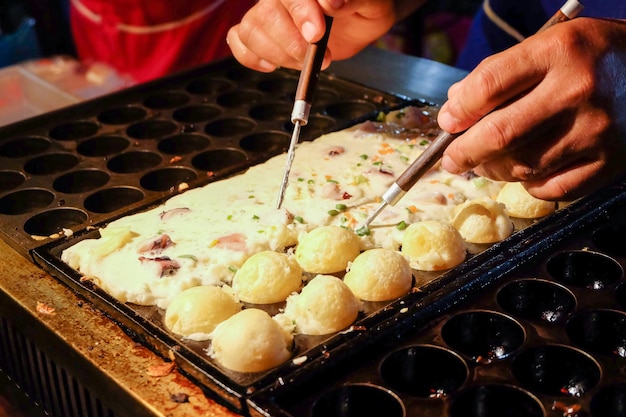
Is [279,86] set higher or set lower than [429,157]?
lower

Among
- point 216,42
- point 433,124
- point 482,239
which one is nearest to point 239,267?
point 482,239

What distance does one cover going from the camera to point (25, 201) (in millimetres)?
2887

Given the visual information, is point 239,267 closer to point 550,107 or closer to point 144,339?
point 144,339

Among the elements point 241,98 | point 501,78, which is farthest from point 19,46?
point 501,78

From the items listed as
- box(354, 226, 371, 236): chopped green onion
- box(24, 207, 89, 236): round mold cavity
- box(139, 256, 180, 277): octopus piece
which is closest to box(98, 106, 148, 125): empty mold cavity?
box(24, 207, 89, 236): round mold cavity

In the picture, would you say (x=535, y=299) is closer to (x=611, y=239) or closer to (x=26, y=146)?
(x=611, y=239)

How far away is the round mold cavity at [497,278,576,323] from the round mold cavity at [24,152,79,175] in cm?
186

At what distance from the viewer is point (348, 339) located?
194 cm

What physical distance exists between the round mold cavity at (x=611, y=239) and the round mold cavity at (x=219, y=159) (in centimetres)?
142

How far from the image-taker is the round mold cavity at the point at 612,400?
1.81 metres

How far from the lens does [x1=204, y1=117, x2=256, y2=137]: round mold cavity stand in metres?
3.44

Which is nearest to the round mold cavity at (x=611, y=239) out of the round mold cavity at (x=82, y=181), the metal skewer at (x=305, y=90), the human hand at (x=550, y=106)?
the human hand at (x=550, y=106)

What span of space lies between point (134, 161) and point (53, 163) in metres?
0.34

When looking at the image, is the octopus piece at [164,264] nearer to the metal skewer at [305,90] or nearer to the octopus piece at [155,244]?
the octopus piece at [155,244]
